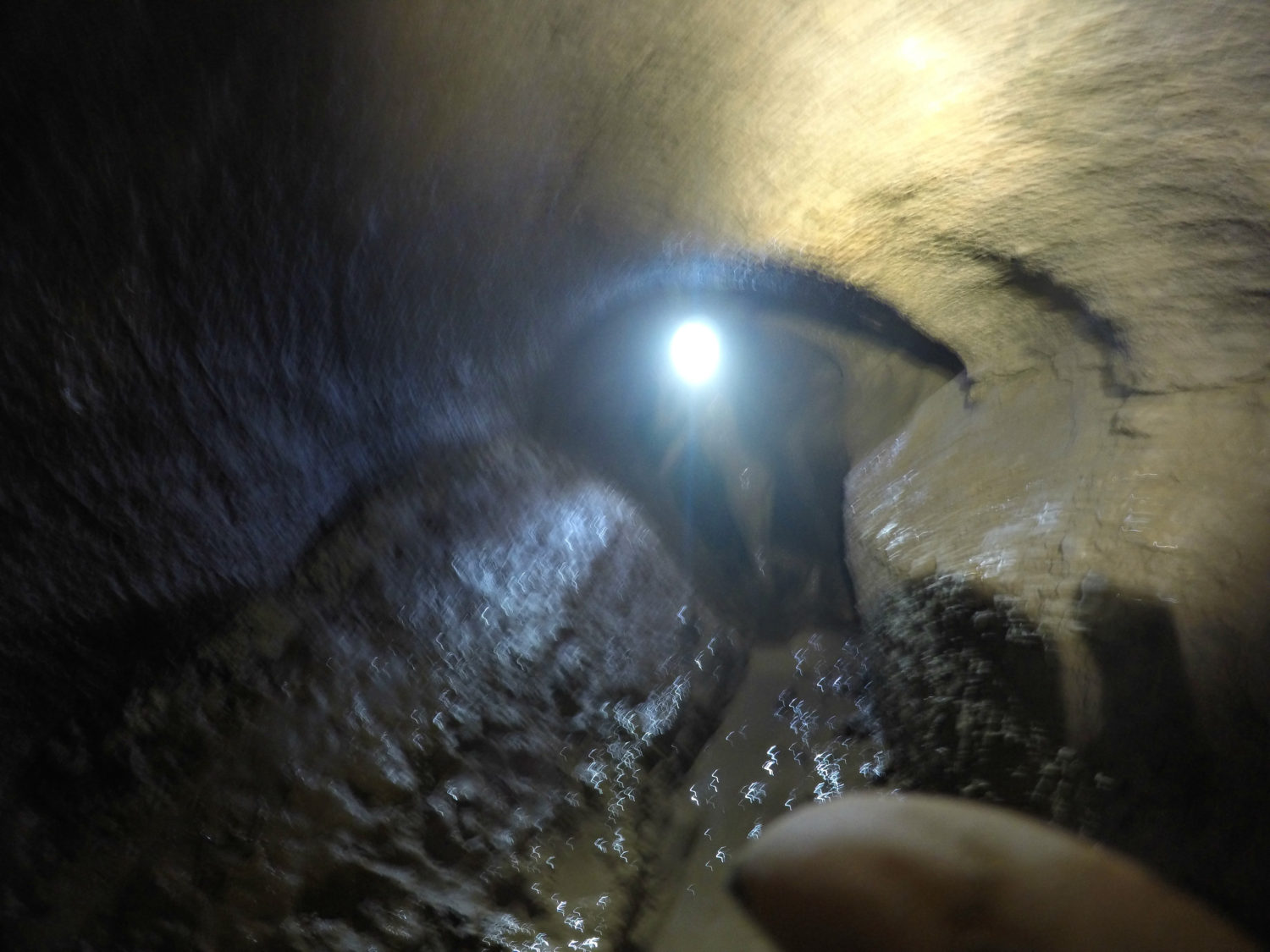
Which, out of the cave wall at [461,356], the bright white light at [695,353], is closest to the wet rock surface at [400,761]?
the cave wall at [461,356]

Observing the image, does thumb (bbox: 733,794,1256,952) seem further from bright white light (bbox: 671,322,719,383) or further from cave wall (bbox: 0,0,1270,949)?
bright white light (bbox: 671,322,719,383)

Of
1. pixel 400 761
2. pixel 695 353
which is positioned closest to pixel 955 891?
pixel 400 761

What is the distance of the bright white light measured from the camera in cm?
480

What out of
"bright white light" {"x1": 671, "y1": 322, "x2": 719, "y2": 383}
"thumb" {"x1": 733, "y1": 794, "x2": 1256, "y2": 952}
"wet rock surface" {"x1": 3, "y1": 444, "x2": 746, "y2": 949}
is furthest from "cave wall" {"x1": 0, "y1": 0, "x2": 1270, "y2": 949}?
"bright white light" {"x1": 671, "y1": 322, "x2": 719, "y2": 383}

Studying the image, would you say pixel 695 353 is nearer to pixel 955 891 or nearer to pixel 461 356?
pixel 461 356

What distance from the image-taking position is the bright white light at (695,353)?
189 inches

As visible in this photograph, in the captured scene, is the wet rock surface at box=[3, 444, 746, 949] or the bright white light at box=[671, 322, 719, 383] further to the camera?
the bright white light at box=[671, 322, 719, 383]

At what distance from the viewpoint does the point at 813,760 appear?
10.8ft

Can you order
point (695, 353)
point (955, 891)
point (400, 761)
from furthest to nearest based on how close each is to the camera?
point (695, 353), point (400, 761), point (955, 891)

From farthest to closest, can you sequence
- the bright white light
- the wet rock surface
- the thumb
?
the bright white light → the wet rock surface → the thumb

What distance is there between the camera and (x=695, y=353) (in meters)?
5.06

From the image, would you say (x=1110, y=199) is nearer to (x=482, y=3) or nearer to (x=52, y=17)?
(x=482, y=3)

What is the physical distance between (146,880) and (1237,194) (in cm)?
347

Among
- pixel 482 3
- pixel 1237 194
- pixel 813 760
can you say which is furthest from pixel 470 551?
pixel 1237 194
